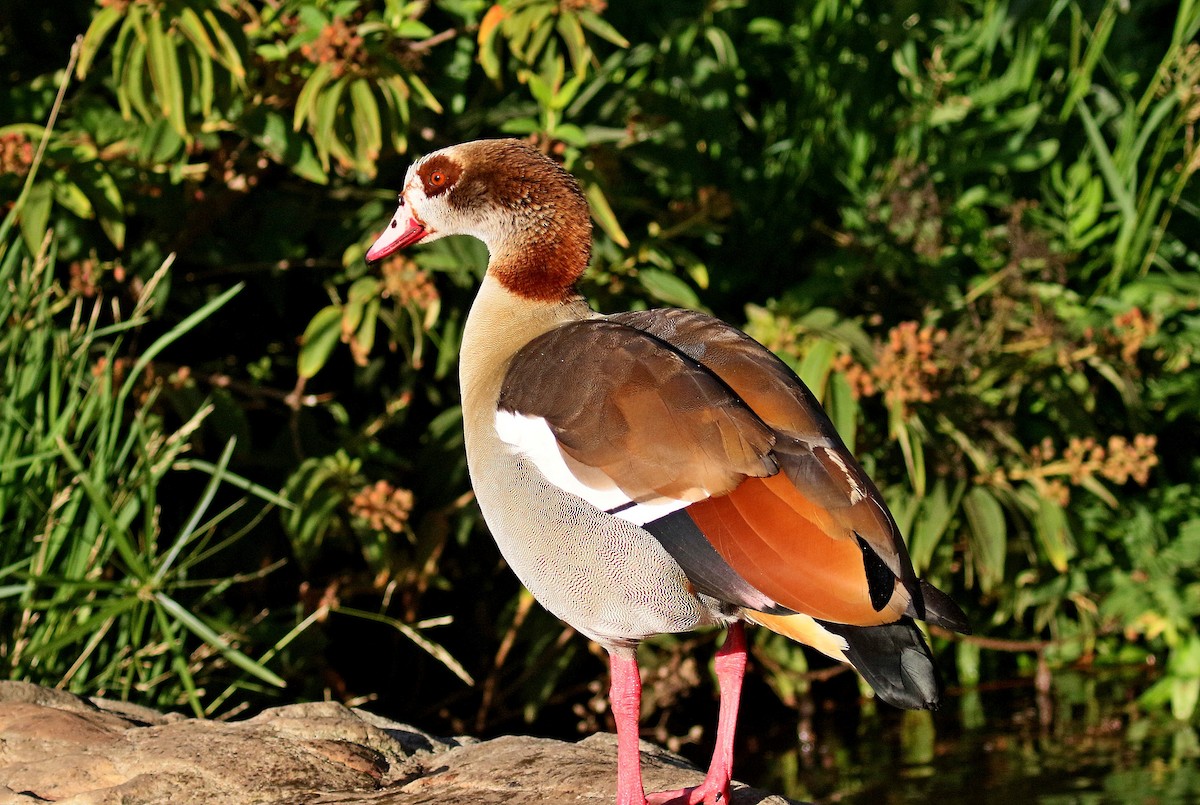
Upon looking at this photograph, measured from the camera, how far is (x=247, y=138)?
4602mm

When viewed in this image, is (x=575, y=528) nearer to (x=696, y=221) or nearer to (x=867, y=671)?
(x=867, y=671)

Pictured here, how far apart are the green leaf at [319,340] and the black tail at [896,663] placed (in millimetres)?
2267

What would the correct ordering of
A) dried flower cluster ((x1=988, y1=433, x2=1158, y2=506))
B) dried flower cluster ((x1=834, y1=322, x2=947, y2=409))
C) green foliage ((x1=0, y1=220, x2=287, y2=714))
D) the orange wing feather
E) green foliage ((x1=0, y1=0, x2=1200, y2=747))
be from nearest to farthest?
the orange wing feather < green foliage ((x1=0, y1=220, x2=287, y2=714)) < green foliage ((x1=0, y1=0, x2=1200, y2=747)) < dried flower cluster ((x1=834, y1=322, x2=947, y2=409)) < dried flower cluster ((x1=988, y1=433, x2=1158, y2=506))

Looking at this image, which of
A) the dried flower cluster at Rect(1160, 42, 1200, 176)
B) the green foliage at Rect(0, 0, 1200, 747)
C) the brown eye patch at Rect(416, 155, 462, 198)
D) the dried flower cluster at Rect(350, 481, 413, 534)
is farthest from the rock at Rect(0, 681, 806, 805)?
the dried flower cluster at Rect(1160, 42, 1200, 176)

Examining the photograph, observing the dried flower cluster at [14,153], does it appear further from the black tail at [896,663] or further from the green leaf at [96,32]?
the black tail at [896,663]

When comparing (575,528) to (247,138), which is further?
(247,138)

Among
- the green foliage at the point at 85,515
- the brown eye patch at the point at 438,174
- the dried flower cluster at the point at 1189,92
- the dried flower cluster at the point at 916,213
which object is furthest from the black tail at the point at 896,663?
the dried flower cluster at the point at 1189,92

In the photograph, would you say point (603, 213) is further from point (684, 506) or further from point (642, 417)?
point (684, 506)

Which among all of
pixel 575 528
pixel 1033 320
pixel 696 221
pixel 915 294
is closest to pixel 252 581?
pixel 696 221

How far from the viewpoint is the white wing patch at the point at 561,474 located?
2674 mm

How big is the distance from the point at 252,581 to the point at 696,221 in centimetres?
183

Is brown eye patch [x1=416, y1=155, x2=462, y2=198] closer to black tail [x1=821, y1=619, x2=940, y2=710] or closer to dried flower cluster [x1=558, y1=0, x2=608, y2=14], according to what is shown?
dried flower cluster [x1=558, y1=0, x2=608, y2=14]

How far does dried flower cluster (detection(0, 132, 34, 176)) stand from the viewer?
4.00 metres

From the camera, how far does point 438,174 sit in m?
3.48
